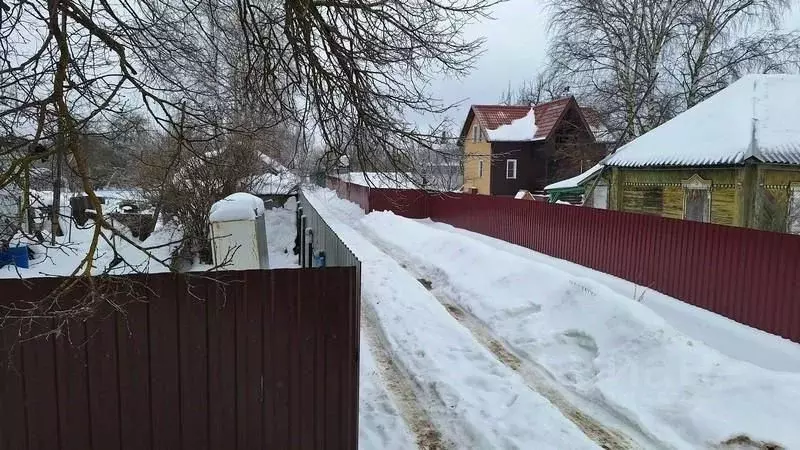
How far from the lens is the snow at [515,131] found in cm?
3812

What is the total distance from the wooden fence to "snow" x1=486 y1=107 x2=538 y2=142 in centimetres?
2258

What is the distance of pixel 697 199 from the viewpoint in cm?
1508

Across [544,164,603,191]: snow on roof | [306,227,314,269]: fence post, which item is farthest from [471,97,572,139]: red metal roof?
[306,227,314,269]: fence post

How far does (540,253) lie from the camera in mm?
→ 15281

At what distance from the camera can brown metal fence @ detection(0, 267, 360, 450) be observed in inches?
144

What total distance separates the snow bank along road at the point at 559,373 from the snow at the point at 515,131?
2863 centimetres

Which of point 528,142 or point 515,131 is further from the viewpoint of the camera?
point 515,131

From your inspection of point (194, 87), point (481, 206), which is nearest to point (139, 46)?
point (194, 87)

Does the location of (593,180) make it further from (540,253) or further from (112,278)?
(112,278)

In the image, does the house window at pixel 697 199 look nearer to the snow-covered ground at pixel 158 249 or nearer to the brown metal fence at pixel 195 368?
the snow-covered ground at pixel 158 249

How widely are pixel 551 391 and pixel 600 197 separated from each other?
16.7m

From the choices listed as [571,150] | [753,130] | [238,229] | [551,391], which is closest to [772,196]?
[753,130]

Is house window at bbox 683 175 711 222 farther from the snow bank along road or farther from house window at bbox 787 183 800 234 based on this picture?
the snow bank along road

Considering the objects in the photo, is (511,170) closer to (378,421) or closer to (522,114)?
(522,114)
